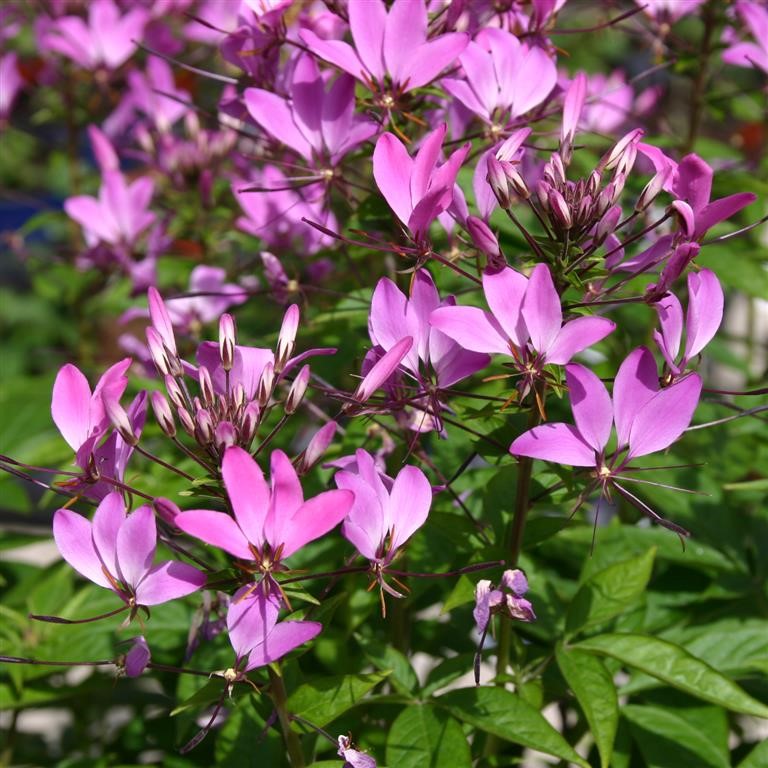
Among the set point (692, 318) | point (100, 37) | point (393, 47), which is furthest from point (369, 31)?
point (100, 37)

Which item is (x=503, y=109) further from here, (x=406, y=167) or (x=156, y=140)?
(x=156, y=140)

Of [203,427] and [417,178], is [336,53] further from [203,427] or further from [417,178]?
[203,427]

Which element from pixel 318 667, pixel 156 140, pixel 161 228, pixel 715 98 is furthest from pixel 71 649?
pixel 715 98

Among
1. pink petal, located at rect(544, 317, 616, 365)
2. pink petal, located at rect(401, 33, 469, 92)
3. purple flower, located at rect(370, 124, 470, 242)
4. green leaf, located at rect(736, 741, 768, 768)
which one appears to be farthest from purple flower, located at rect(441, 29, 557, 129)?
green leaf, located at rect(736, 741, 768, 768)

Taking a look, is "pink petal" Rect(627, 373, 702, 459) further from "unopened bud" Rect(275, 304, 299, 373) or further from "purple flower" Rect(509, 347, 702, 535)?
"unopened bud" Rect(275, 304, 299, 373)

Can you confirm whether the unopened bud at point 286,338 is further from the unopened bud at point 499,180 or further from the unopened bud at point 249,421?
the unopened bud at point 499,180
